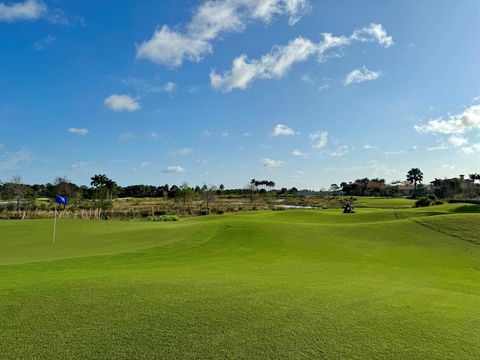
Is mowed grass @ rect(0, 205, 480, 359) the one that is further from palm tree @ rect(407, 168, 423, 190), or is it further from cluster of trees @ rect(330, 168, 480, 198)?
palm tree @ rect(407, 168, 423, 190)

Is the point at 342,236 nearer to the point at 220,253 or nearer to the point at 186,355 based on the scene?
the point at 220,253

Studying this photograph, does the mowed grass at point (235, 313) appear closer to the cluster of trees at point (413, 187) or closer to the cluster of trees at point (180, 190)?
the cluster of trees at point (180, 190)

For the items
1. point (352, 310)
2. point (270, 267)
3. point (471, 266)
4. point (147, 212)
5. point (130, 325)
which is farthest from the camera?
point (147, 212)

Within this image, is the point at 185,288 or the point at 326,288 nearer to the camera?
the point at 185,288

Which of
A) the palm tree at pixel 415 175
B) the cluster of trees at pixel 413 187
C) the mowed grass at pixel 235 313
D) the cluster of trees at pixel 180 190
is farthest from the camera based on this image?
the palm tree at pixel 415 175

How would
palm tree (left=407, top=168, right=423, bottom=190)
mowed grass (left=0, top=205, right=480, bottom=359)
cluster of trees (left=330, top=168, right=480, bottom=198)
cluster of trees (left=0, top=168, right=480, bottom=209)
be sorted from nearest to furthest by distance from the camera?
mowed grass (left=0, top=205, right=480, bottom=359), cluster of trees (left=0, top=168, right=480, bottom=209), cluster of trees (left=330, top=168, right=480, bottom=198), palm tree (left=407, top=168, right=423, bottom=190)

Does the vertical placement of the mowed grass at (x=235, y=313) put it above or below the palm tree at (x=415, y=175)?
below

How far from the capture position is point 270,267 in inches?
484

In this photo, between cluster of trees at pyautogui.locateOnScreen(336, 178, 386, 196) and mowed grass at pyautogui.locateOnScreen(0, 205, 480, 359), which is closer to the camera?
mowed grass at pyautogui.locateOnScreen(0, 205, 480, 359)

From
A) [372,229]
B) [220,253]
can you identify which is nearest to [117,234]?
[220,253]

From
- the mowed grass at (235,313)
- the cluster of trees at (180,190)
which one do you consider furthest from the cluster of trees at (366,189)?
the mowed grass at (235,313)

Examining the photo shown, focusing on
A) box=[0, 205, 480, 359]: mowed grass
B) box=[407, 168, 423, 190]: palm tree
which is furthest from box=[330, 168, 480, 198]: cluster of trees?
box=[0, 205, 480, 359]: mowed grass

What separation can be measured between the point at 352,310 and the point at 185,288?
11.1 feet

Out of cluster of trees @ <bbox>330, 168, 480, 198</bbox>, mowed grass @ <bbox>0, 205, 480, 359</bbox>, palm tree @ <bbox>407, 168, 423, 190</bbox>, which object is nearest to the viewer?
mowed grass @ <bbox>0, 205, 480, 359</bbox>
